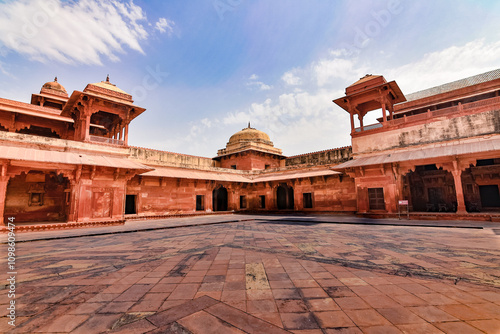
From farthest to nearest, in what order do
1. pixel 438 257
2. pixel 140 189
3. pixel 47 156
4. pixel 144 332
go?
pixel 140 189, pixel 47 156, pixel 438 257, pixel 144 332

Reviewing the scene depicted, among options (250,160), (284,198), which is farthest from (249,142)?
(284,198)

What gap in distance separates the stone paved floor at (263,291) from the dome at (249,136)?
68.8 ft

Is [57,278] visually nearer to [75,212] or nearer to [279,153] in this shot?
→ [75,212]

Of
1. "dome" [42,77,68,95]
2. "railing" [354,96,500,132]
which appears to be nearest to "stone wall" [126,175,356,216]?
"railing" [354,96,500,132]

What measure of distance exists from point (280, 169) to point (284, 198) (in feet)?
10.6

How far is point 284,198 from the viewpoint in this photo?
21.1 m

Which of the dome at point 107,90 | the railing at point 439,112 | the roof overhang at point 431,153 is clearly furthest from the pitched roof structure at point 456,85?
the dome at point 107,90

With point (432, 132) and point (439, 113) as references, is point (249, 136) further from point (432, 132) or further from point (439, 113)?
point (439, 113)

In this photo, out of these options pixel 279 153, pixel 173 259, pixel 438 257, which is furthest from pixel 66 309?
pixel 279 153

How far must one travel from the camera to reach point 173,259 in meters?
4.34

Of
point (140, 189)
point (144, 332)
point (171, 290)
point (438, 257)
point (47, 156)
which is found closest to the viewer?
point (144, 332)

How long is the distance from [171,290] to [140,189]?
1311 cm

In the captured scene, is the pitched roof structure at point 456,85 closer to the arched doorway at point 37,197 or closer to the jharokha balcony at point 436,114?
the jharokha balcony at point 436,114

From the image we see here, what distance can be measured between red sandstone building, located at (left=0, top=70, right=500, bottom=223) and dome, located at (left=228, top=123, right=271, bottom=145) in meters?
7.03
